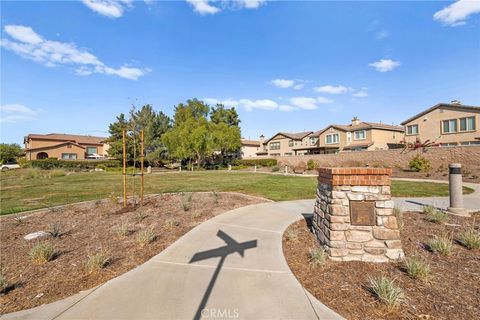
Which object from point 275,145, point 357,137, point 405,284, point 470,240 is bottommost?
point 405,284

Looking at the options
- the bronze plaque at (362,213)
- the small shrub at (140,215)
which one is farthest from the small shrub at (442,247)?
the small shrub at (140,215)

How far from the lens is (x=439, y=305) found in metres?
2.93

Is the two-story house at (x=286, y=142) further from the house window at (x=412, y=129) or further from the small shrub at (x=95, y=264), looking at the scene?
the small shrub at (x=95, y=264)

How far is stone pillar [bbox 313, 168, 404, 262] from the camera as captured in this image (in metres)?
4.10

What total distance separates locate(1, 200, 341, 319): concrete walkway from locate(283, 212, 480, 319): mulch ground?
276 millimetres

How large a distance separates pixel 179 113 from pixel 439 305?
161ft

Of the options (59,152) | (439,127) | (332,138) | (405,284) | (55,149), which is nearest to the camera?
(405,284)

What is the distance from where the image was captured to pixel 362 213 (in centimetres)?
415

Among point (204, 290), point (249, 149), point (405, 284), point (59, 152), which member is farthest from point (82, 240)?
point (249, 149)

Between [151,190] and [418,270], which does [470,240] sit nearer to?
[418,270]

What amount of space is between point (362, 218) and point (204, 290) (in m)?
2.92

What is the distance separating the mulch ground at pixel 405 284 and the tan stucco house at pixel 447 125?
30.0 metres

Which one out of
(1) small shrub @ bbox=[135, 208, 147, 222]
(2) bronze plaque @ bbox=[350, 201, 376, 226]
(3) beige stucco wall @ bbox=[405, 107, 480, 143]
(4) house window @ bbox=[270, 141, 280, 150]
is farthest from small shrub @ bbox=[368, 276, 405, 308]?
(4) house window @ bbox=[270, 141, 280, 150]

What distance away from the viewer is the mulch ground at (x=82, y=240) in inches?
133
